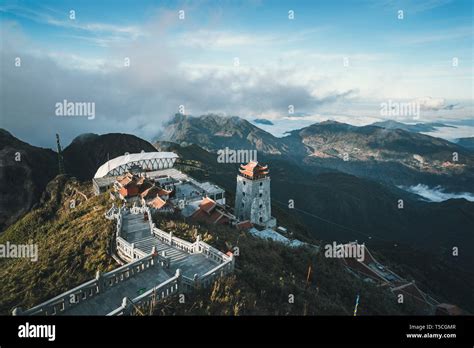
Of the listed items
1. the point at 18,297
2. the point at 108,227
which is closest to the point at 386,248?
the point at 108,227

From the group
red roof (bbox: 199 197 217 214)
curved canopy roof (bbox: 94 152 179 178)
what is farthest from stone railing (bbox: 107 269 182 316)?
curved canopy roof (bbox: 94 152 179 178)

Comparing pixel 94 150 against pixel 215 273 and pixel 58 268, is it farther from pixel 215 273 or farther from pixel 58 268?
pixel 215 273

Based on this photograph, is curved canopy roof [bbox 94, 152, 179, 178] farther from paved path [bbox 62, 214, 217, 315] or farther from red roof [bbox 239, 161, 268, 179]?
paved path [bbox 62, 214, 217, 315]

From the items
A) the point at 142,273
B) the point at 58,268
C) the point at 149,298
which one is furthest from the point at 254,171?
the point at 149,298

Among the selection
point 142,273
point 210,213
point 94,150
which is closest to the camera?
point 142,273
